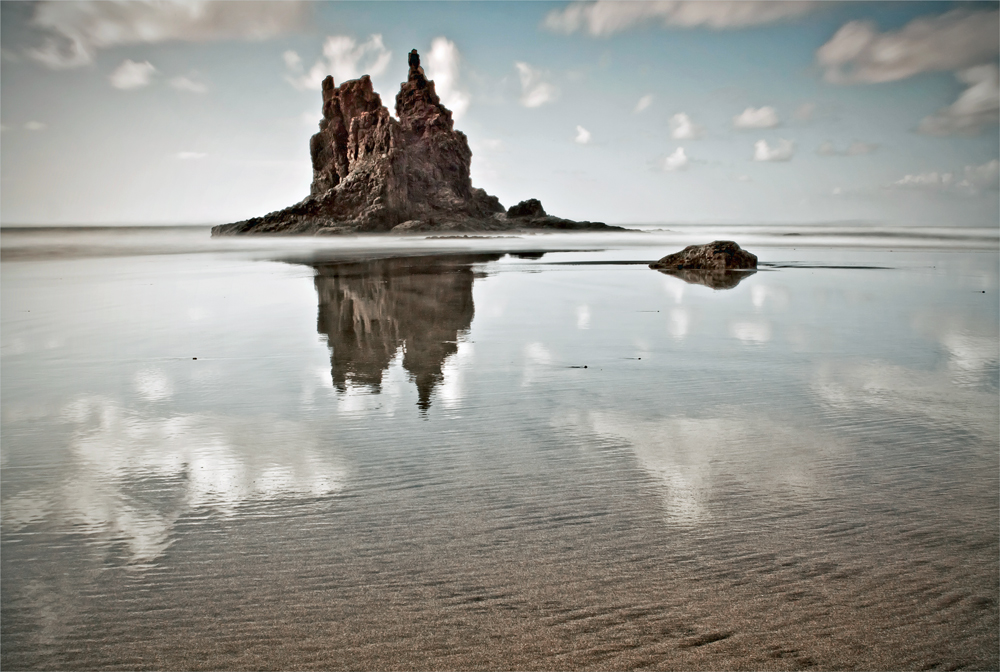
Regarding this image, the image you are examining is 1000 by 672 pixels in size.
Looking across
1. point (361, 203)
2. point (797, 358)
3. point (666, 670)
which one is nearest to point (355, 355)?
point (797, 358)

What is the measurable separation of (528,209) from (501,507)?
149 meters

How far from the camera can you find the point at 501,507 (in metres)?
3.35

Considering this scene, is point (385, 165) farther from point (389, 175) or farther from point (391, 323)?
point (391, 323)

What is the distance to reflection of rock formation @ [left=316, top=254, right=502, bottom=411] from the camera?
6555mm

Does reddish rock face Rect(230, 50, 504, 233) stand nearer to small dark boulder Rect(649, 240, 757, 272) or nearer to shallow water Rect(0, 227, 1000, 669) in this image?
small dark boulder Rect(649, 240, 757, 272)

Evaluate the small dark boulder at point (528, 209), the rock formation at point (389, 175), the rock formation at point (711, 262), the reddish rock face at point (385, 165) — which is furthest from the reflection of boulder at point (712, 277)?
the small dark boulder at point (528, 209)

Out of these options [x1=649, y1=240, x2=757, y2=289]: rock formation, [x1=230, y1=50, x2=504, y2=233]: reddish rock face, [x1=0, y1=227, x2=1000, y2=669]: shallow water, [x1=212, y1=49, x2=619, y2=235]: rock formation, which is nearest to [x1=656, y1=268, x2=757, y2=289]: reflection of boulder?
[x1=649, y1=240, x2=757, y2=289]: rock formation

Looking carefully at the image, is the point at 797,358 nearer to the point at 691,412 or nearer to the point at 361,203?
the point at 691,412

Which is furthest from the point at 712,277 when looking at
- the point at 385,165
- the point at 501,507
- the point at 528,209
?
the point at 528,209

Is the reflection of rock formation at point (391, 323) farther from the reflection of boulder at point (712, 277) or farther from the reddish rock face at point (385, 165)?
the reddish rock face at point (385, 165)

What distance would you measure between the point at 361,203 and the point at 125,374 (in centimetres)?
11504

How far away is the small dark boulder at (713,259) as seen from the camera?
68.3 feet

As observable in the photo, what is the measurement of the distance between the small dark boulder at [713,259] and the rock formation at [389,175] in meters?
91.9

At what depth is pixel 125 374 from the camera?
21.3ft
